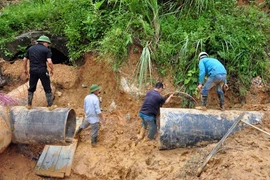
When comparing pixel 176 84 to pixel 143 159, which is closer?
pixel 143 159

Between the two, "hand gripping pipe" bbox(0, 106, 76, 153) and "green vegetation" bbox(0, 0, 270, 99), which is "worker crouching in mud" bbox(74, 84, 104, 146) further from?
"green vegetation" bbox(0, 0, 270, 99)

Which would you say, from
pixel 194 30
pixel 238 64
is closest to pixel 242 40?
pixel 238 64

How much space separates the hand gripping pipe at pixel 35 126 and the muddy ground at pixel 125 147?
0.80 meters

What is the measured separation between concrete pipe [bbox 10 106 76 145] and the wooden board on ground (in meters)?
0.57

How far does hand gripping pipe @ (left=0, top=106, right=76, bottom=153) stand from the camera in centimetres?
600

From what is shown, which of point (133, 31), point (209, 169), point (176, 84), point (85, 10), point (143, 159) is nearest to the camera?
point (209, 169)

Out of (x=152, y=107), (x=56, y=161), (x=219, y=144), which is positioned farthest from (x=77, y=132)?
(x=219, y=144)

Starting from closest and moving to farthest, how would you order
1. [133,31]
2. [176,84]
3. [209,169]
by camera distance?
[209,169] < [176,84] < [133,31]

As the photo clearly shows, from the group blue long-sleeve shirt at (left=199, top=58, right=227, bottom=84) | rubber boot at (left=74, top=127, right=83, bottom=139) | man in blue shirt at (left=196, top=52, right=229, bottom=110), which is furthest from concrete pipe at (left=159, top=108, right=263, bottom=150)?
rubber boot at (left=74, top=127, right=83, bottom=139)

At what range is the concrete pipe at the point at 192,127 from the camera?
5977mm

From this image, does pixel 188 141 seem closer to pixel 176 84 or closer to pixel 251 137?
pixel 251 137

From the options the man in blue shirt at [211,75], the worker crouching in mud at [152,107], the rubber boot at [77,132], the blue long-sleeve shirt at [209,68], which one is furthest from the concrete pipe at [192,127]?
the rubber boot at [77,132]

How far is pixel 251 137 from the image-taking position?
574 centimetres

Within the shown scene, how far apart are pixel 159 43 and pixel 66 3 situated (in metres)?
3.09
